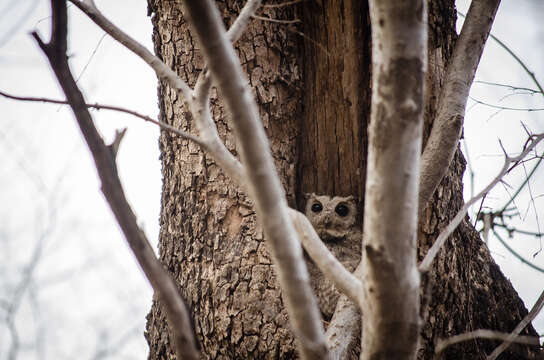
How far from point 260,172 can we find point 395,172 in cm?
27

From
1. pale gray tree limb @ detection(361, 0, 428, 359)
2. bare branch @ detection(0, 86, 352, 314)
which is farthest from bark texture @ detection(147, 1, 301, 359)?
pale gray tree limb @ detection(361, 0, 428, 359)

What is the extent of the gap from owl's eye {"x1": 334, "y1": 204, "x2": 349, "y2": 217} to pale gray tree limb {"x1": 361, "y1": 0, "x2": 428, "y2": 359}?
1.07m

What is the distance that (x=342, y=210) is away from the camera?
2051 mm

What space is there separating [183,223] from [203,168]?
0.24 metres

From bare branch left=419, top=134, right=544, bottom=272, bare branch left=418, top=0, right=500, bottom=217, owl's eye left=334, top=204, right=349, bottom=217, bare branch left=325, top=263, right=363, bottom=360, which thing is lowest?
bare branch left=325, top=263, right=363, bottom=360

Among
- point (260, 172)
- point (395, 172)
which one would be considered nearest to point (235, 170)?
point (260, 172)

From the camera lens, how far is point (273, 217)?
2.85 ft

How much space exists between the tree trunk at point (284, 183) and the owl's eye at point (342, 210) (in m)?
0.07

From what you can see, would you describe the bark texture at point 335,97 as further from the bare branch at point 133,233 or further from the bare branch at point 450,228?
the bare branch at point 133,233

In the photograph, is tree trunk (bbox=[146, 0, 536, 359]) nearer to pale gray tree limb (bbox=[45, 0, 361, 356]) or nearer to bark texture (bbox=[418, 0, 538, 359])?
bark texture (bbox=[418, 0, 538, 359])

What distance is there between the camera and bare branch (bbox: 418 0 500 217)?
5.02 feet

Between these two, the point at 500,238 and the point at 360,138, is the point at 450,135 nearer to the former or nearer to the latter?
the point at 360,138

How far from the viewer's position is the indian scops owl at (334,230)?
6.37 feet

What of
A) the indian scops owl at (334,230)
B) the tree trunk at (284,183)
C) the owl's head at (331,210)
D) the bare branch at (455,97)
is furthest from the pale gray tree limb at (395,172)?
the owl's head at (331,210)
